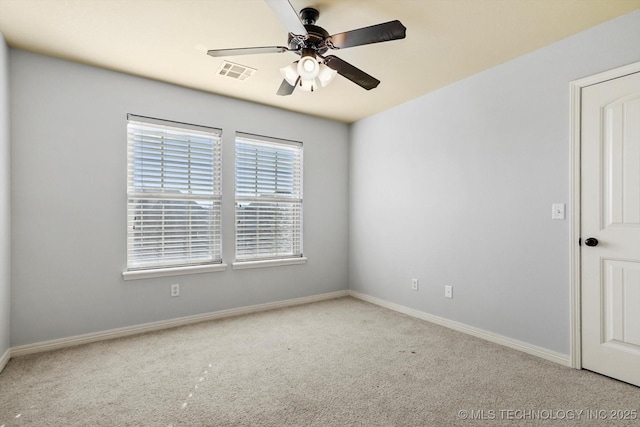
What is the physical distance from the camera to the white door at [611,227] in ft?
7.20

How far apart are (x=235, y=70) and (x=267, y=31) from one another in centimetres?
75

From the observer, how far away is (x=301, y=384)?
224cm

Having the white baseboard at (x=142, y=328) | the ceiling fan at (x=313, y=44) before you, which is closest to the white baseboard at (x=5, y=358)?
the white baseboard at (x=142, y=328)

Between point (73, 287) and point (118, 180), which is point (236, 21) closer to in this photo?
point (118, 180)

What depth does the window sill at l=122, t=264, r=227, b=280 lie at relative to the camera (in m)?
3.14

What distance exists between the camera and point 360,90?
3486mm

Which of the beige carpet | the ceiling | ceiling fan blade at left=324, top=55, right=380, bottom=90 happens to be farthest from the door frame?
ceiling fan blade at left=324, top=55, right=380, bottom=90

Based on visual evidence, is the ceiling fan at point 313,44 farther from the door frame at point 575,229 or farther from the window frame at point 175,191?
the door frame at point 575,229

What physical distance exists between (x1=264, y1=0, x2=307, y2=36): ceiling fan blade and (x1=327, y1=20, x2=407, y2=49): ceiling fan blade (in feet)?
0.76

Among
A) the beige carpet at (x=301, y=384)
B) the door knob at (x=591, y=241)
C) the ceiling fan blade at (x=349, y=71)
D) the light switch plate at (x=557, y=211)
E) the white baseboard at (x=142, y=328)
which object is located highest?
the ceiling fan blade at (x=349, y=71)

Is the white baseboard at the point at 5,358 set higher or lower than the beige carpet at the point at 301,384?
higher

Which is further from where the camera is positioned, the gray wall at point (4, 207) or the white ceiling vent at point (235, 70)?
the white ceiling vent at point (235, 70)

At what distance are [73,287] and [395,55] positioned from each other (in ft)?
11.3

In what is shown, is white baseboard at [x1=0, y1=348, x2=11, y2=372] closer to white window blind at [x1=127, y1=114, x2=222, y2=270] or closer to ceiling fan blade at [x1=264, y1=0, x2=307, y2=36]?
white window blind at [x1=127, y1=114, x2=222, y2=270]
